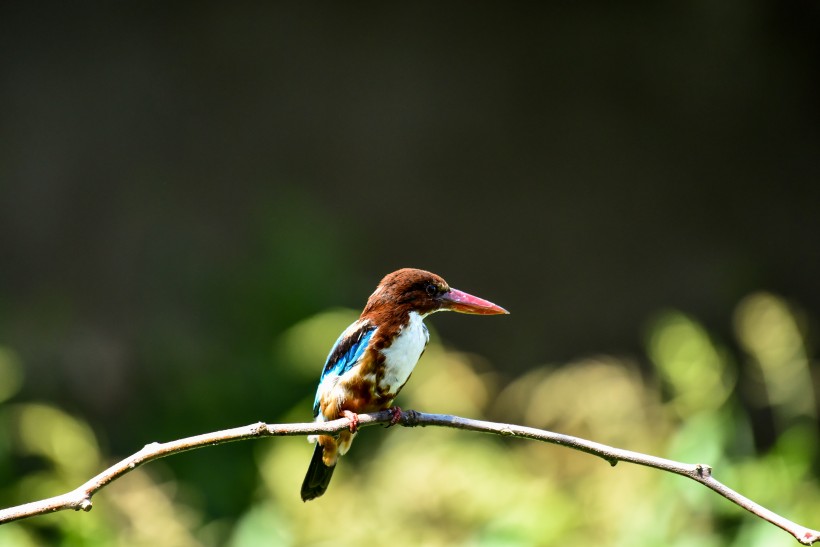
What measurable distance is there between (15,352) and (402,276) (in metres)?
2.77

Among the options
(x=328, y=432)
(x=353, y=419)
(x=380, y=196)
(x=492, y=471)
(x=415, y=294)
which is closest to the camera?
(x=328, y=432)

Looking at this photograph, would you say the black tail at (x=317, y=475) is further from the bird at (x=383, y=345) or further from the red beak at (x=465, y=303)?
the red beak at (x=465, y=303)

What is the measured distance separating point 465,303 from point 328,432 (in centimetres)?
34

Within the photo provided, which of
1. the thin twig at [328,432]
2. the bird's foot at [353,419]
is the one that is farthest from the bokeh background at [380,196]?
the thin twig at [328,432]

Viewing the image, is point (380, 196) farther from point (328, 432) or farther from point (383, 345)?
point (328, 432)

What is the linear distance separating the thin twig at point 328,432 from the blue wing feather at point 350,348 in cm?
25

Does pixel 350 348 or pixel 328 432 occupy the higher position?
pixel 350 348

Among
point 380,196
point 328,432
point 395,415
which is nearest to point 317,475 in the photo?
point 395,415

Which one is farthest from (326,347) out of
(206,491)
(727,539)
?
(727,539)

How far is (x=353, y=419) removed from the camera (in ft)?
4.91

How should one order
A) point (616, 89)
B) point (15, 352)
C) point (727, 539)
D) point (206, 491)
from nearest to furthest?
point (727, 539) < point (206, 491) < point (15, 352) < point (616, 89)

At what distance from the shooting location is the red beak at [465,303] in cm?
150

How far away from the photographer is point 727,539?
2.85 m

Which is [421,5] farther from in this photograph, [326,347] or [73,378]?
[73,378]
